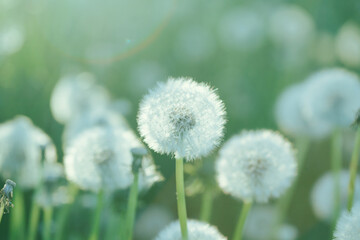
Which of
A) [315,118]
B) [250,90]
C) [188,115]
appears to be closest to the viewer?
[188,115]

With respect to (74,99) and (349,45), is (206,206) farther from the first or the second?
(349,45)

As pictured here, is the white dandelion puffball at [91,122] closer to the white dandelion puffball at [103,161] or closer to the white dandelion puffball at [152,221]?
the white dandelion puffball at [103,161]

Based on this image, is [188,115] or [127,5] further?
[127,5]

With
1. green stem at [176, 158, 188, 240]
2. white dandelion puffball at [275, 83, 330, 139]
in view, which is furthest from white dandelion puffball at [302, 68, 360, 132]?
green stem at [176, 158, 188, 240]

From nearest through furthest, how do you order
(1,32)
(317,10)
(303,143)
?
(303,143)
(1,32)
(317,10)

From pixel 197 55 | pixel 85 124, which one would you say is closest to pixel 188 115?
pixel 85 124

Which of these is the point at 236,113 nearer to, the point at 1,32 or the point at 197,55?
the point at 197,55

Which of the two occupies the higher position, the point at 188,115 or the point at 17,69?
the point at 17,69
